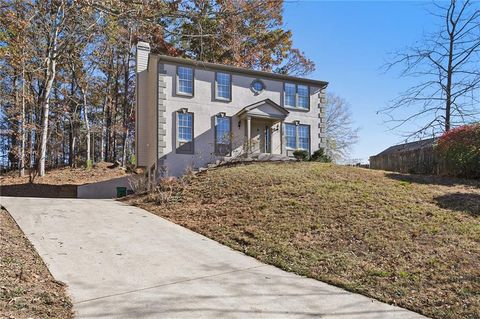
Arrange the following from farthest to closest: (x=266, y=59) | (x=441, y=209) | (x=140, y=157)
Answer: (x=266, y=59), (x=140, y=157), (x=441, y=209)

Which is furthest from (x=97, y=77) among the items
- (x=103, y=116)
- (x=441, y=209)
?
(x=441, y=209)

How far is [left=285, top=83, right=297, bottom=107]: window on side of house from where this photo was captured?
18.5 meters

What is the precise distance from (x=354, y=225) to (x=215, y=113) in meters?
10.4

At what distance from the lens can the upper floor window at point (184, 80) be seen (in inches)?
632

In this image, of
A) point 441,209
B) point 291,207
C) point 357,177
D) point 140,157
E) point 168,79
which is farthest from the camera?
point 140,157

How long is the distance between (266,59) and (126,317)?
24090 millimetres

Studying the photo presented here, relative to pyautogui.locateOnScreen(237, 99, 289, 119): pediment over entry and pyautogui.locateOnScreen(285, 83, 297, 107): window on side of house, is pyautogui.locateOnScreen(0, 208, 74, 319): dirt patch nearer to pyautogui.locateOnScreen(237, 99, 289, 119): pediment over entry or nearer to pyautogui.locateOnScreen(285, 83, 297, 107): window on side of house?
pyautogui.locateOnScreen(237, 99, 289, 119): pediment over entry

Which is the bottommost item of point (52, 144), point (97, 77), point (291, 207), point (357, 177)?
point (291, 207)

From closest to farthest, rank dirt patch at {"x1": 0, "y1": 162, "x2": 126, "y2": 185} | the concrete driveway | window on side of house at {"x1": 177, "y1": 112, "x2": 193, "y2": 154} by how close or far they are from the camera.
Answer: the concrete driveway < window on side of house at {"x1": 177, "y1": 112, "x2": 193, "y2": 154} < dirt patch at {"x1": 0, "y1": 162, "x2": 126, "y2": 185}

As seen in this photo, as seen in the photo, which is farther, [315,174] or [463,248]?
[315,174]

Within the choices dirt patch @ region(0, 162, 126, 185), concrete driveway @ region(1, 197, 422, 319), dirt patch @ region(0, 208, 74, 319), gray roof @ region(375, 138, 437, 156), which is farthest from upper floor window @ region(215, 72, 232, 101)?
dirt patch @ region(0, 208, 74, 319)

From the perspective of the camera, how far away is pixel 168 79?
15.8 metres

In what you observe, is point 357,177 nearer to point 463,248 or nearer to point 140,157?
point 463,248

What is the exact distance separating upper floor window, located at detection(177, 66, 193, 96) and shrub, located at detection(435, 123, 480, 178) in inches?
397
